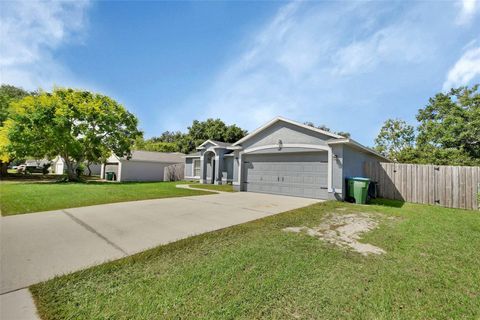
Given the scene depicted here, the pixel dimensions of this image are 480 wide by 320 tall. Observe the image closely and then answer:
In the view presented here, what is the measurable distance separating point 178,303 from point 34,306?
1559 millimetres

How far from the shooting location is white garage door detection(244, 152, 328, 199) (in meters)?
10.3

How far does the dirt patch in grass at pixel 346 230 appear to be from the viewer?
13.7ft

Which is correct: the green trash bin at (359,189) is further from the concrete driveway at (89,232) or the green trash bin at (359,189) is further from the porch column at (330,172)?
the concrete driveway at (89,232)

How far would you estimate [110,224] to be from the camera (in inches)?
211

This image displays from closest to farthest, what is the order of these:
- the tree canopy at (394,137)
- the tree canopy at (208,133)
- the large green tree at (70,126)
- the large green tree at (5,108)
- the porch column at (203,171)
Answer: the large green tree at (70,126) → the large green tree at (5,108) → the porch column at (203,171) → the tree canopy at (394,137) → the tree canopy at (208,133)

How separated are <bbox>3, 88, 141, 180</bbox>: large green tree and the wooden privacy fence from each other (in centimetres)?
2122

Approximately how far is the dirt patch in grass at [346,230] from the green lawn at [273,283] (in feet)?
1.05

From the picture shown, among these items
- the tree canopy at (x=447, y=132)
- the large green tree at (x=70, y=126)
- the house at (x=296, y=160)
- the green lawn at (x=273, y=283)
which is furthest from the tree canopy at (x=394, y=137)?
the large green tree at (x=70, y=126)

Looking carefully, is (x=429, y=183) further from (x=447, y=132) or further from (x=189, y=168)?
(x=189, y=168)

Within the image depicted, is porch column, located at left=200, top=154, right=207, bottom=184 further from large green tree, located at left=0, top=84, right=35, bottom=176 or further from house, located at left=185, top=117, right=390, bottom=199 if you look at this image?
large green tree, located at left=0, top=84, right=35, bottom=176

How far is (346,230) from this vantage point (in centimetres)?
529

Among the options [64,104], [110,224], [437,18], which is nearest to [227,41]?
[437,18]

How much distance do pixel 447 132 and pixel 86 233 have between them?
2831 centimetres

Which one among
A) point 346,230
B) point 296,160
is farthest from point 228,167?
point 346,230
